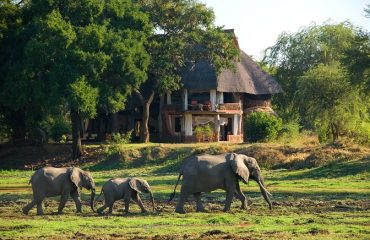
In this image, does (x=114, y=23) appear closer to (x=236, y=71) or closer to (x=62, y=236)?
(x=236, y=71)

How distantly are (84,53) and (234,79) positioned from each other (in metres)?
22.9

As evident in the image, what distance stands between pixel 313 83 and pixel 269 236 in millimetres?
50611

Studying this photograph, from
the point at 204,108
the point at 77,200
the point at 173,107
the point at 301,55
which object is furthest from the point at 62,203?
the point at 301,55

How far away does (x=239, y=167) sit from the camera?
1177 inches

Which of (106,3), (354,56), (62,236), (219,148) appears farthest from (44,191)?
(106,3)

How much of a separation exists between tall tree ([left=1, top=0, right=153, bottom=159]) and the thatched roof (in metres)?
11.1

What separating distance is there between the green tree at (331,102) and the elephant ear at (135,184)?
39.5 meters

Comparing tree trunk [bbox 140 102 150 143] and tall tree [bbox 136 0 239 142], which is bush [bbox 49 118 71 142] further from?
tall tree [bbox 136 0 239 142]

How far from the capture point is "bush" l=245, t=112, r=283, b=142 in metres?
68.7

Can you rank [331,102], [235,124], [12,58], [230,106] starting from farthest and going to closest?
[235,124] → [230,106] → [331,102] → [12,58]

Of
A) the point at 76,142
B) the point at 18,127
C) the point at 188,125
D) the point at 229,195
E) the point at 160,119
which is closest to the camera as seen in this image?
the point at 229,195

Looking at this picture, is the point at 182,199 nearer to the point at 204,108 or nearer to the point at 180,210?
the point at 180,210

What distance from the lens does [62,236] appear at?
73.6ft

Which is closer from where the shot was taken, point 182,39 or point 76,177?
point 76,177
